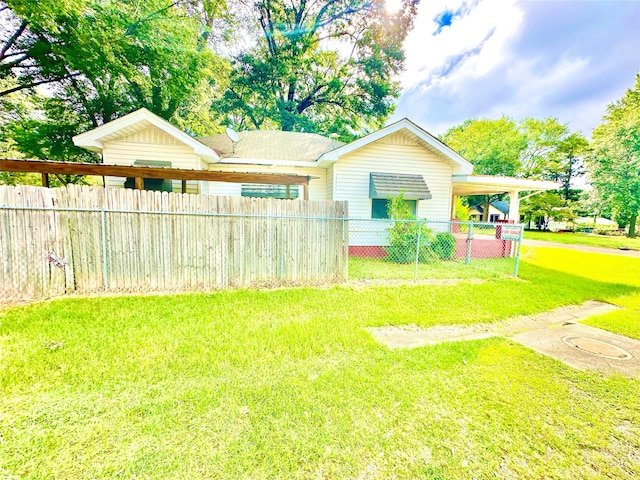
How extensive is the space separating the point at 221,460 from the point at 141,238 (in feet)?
15.0

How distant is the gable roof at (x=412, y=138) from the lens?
8.77 m

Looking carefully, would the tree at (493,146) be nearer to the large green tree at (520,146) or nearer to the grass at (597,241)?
the large green tree at (520,146)

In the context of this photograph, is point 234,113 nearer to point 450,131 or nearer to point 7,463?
point 7,463

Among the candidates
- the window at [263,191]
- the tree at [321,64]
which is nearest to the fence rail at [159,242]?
the window at [263,191]

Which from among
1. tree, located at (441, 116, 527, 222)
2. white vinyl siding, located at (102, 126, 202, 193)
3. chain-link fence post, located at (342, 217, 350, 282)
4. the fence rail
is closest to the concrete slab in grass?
the fence rail

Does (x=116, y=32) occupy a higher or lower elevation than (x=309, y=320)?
higher

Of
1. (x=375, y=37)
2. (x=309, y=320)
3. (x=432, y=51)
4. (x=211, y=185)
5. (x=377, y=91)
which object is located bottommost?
(x=309, y=320)

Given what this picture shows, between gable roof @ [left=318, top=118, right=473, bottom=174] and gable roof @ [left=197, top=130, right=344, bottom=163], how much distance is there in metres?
1.41

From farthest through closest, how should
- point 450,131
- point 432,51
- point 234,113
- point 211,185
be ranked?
point 450,131, point 234,113, point 432,51, point 211,185

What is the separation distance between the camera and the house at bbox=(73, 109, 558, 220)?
8188mm

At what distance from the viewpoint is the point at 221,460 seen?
5.70ft

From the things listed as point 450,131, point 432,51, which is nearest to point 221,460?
point 432,51

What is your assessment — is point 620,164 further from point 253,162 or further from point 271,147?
point 253,162

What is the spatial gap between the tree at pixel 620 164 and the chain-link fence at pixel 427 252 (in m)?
19.1
